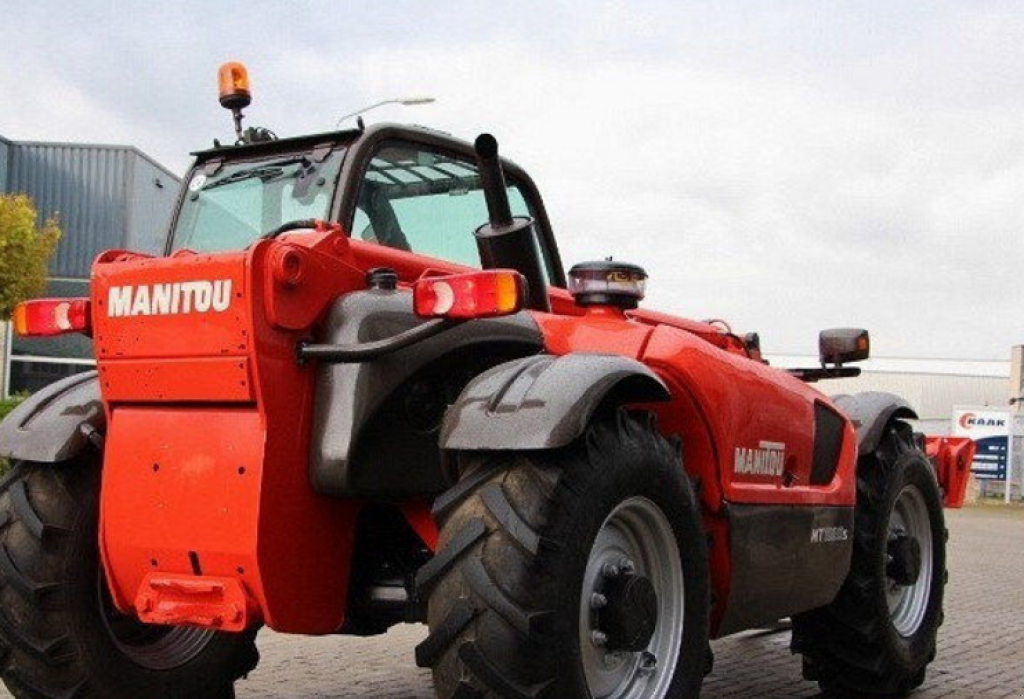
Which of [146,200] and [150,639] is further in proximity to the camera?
[146,200]

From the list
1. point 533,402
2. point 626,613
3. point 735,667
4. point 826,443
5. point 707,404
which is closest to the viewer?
Answer: point 533,402

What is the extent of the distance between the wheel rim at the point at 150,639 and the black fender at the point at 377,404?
1153 millimetres

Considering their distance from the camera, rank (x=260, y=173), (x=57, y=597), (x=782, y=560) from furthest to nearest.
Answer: (x=260, y=173)
(x=782, y=560)
(x=57, y=597)

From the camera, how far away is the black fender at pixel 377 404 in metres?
3.81

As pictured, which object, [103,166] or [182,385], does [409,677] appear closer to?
[182,385]

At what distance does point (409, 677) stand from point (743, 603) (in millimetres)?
2481

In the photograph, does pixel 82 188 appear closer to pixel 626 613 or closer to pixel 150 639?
pixel 150 639

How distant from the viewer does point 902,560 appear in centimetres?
604

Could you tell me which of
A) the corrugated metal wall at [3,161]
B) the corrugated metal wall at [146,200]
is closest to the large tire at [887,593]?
the corrugated metal wall at [146,200]

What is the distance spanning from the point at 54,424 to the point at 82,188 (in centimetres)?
4352

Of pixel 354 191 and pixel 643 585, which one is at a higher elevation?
pixel 354 191

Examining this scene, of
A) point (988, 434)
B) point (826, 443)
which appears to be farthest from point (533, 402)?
point (988, 434)

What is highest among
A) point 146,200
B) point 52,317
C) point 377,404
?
point 146,200

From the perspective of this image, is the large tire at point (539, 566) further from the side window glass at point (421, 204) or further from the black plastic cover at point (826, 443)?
the black plastic cover at point (826, 443)
